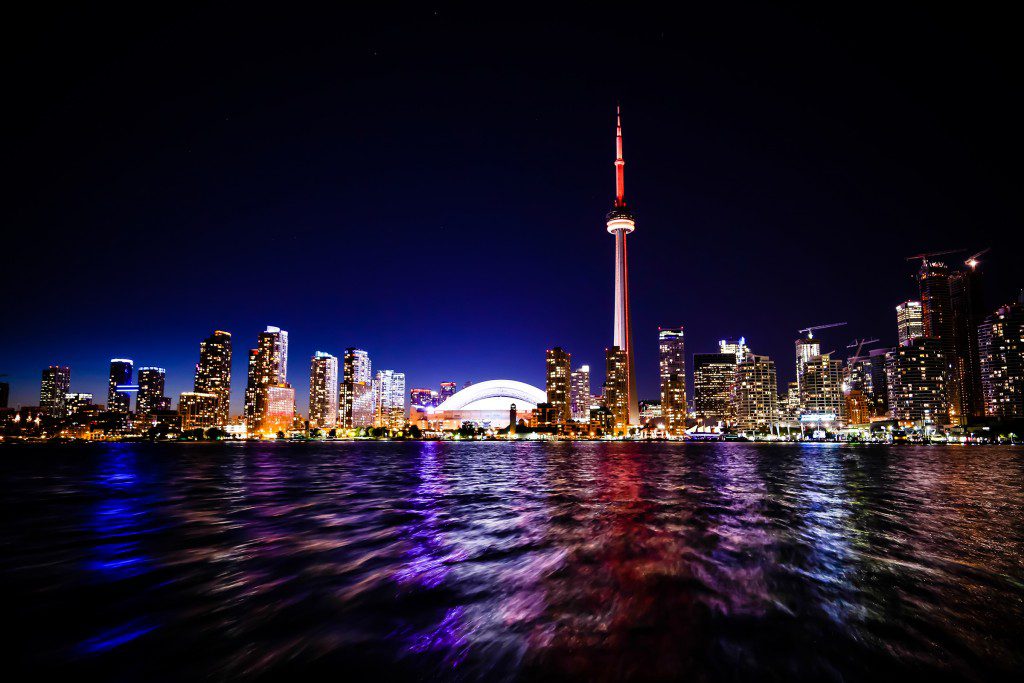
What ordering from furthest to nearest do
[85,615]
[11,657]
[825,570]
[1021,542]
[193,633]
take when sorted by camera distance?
[1021,542] → [825,570] → [85,615] → [193,633] → [11,657]

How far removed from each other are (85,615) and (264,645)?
150 inches

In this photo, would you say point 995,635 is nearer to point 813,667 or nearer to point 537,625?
point 813,667

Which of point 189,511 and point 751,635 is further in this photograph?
point 189,511

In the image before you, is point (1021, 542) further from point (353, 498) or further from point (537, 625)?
point (353, 498)

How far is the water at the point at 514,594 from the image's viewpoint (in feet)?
20.7

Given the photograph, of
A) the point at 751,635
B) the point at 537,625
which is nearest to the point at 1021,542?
the point at 751,635

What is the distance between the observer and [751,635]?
7297 millimetres

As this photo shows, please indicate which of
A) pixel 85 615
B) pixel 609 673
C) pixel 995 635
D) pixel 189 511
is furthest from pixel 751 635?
pixel 189 511

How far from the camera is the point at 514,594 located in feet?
30.3

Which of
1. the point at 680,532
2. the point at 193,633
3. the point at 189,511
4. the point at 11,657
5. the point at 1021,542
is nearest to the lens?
the point at 11,657

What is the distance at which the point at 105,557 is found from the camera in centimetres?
1250

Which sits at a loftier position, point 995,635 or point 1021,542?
point 995,635

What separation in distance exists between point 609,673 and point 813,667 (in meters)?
2.53

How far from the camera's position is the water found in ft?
20.7
